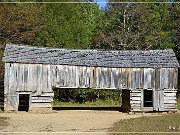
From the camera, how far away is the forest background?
52.6 metres

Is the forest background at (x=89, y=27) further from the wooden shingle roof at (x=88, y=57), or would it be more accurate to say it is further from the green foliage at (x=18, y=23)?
the wooden shingle roof at (x=88, y=57)

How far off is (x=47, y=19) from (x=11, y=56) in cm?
1834

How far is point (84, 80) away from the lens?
37.5 meters

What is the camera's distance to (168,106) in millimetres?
37625

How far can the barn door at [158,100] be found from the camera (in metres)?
37.4

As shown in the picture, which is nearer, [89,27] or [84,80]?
[84,80]

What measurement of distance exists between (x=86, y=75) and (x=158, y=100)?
664 cm

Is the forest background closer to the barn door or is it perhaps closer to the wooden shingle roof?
the wooden shingle roof

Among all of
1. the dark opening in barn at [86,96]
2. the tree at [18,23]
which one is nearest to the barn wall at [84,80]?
the dark opening in barn at [86,96]

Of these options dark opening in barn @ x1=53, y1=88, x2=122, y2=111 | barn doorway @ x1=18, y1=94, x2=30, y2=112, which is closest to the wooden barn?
barn doorway @ x1=18, y1=94, x2=30, y2=112

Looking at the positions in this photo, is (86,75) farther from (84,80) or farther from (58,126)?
(58,126)

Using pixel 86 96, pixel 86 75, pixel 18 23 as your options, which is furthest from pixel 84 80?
pixel 18 23

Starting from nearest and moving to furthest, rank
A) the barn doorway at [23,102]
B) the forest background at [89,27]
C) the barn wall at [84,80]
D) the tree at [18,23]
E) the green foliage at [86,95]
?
the barn wall at [84,80], the barn doorway at [23,102], the green foliage at [86,95], the tree at [18,23], the forest background at [89,27]

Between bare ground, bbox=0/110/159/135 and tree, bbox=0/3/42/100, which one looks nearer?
bare ground, bbox=0/110/159/135
